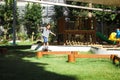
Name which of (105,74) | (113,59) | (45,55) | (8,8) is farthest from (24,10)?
(105,74)

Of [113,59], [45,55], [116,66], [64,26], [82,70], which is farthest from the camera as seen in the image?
[64,26]

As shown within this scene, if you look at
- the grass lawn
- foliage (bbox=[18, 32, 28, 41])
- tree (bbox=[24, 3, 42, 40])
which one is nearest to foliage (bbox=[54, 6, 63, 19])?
tree (bbox=[24, 3, 42, 40])

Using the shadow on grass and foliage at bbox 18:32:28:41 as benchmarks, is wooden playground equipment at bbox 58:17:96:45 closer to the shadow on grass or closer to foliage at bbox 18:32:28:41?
the shadow on grass

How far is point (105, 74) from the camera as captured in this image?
36.7ft

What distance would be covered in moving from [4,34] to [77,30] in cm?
1460

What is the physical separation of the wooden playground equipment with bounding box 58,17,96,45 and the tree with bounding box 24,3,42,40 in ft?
40.0

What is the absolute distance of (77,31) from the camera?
2325 cm

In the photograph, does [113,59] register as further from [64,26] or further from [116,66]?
[64,26]

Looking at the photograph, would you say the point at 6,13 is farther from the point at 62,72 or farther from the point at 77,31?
the point at 62,72

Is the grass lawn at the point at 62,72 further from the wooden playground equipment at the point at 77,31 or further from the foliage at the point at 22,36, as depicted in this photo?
the foliage at the point at 22,36

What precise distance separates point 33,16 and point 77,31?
13468 mm

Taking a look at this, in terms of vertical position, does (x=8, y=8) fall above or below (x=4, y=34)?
above

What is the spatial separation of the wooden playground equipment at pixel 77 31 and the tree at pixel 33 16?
12197 mm

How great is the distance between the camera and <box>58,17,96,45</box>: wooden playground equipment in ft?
76.0
